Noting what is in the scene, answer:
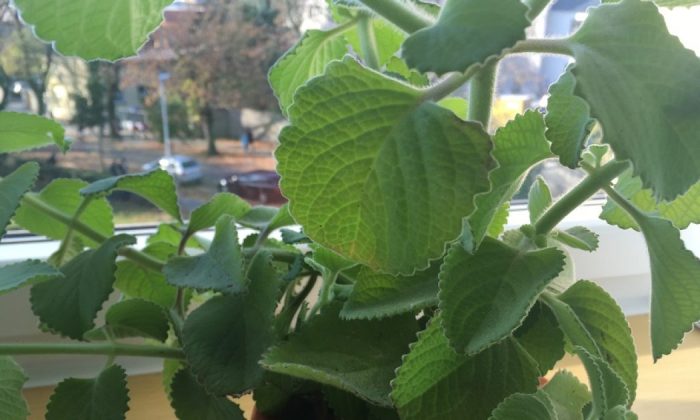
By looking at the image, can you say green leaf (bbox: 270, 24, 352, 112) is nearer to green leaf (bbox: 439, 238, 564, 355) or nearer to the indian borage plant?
the indian borage plant

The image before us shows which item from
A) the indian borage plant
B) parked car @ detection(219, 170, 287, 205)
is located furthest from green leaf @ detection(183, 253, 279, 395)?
parked car @ detection(219, 170, 287, 205)

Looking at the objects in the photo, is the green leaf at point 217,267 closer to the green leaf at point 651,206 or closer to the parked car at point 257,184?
the green leaf at point 651,206

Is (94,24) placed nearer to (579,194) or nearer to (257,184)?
(579,194)

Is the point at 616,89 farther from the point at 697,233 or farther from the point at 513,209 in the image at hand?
the point at 697,233

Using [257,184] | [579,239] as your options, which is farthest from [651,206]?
[257,184]

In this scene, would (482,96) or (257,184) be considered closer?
(482,96)

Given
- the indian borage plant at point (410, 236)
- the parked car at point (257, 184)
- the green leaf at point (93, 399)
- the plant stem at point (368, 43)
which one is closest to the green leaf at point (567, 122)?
the indian borage plant at point (410, 236)
